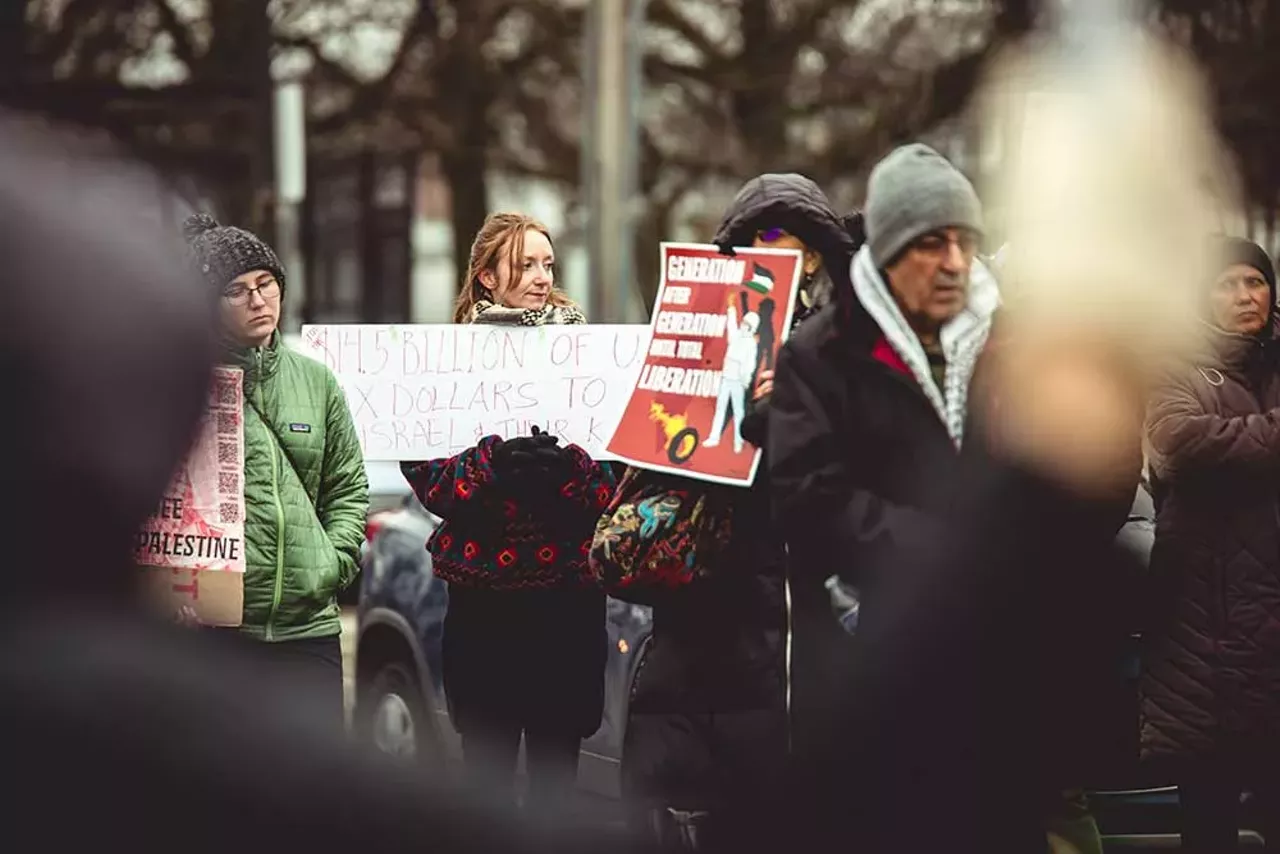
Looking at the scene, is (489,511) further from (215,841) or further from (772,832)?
(215,841)

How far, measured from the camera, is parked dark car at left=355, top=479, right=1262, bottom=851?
568cm

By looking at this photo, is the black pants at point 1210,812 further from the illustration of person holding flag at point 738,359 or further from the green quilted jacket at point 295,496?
the green quilted jacket at point 295,496

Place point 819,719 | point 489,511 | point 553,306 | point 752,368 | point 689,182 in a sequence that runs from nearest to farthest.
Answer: point 819,719 < point 752,368 < point 489,511 < point 553,306 < point 689,182

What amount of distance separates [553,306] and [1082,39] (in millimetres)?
2631

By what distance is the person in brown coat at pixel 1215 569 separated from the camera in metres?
5.15

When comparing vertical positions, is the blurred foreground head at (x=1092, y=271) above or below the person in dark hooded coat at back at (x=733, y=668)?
above

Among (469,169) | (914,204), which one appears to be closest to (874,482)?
(914,204)

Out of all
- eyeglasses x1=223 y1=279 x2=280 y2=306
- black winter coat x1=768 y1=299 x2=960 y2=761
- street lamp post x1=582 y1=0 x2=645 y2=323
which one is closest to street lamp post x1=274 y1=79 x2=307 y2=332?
street lamp post x1=582 y1=0 x2=645 y2=323

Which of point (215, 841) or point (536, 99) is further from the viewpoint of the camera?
point (536, 99)

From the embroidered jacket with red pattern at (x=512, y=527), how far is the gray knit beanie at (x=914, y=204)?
1618 millimetres

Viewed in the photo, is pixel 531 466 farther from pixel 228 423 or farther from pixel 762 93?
pixel 762 93

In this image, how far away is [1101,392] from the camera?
347 centimetres

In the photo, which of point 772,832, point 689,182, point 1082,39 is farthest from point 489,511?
point 689,182

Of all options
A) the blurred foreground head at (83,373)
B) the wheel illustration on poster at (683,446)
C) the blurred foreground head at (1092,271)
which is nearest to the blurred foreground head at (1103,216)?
the blurred foreground head at (1092,271)
